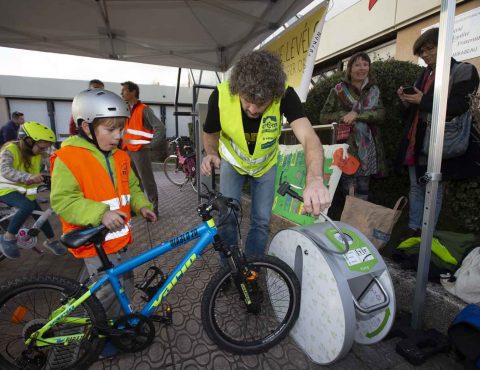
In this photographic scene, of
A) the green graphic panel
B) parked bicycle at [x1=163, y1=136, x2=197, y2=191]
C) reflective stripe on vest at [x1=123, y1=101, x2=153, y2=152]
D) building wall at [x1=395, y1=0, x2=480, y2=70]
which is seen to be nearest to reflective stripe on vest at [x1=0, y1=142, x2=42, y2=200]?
reflective stripe on vest at [x1=123, y1=101, x2=153, y2=152]

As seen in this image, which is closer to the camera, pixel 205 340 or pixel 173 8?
pixel 205 340

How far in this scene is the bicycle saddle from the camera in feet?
4.75

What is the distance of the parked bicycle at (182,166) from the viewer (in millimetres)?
7512

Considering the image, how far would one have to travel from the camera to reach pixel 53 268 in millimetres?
3119

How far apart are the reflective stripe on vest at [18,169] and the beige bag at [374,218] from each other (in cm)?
358

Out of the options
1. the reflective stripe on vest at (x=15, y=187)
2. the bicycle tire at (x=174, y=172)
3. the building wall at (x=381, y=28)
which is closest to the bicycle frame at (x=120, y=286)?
the reflective stripe on vest at (x=15, y=187)

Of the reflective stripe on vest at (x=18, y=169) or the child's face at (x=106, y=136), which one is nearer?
the child's face at (x=106, y=136)

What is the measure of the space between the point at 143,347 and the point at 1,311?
84 cm

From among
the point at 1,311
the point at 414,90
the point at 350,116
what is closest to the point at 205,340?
the point at 1,311

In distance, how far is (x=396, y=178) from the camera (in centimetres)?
381

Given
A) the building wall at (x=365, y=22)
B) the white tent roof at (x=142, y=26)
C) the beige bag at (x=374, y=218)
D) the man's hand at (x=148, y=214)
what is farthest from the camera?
the building wall at (x=365, y=22)

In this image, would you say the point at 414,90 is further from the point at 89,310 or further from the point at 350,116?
the point at 89,310

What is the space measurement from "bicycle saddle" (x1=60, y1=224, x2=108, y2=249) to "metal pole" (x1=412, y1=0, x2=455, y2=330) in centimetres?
203

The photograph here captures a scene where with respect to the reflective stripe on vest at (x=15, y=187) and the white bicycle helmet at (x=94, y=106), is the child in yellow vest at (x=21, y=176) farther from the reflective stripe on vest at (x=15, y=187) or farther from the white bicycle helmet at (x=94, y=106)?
the white bicycle helmet at (x=94, y=106)
